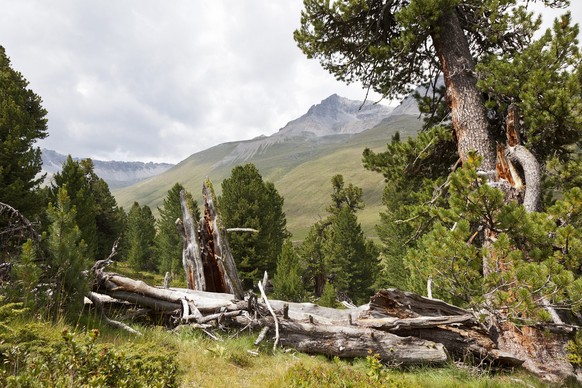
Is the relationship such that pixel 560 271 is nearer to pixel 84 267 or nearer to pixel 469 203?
pixel 469 203

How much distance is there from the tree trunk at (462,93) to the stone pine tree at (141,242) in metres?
44.2

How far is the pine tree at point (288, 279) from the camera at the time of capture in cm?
2522

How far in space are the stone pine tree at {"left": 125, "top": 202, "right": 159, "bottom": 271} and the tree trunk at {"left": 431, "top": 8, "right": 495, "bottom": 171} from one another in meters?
44.2

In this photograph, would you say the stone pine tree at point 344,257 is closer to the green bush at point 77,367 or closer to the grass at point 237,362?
the grass at point 237,362

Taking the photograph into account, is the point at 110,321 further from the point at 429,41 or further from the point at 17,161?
the point at 17,161

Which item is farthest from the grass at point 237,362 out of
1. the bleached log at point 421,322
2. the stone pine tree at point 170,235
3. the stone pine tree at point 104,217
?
the stone pine tree at point 170,235

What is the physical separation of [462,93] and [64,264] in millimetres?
9362

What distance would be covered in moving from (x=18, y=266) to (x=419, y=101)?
424 inches

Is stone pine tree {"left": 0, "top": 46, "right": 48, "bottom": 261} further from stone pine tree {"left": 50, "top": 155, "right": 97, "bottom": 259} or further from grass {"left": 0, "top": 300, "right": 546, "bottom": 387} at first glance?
grass {"left": 0, "top": 300, "right": 546, "bottom": 387}

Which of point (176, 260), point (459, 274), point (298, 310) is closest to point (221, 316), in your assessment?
point (298, 310)

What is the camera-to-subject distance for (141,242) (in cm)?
4619

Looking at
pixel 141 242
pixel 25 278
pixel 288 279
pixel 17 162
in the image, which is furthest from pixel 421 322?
pixel 141 242

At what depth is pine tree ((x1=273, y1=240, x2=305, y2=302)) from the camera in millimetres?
25219

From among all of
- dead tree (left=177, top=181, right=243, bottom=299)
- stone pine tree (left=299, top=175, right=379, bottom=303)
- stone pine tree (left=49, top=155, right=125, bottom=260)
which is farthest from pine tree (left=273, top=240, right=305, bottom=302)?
dead tree (left=177, top=181, right=243, bottom=299)
